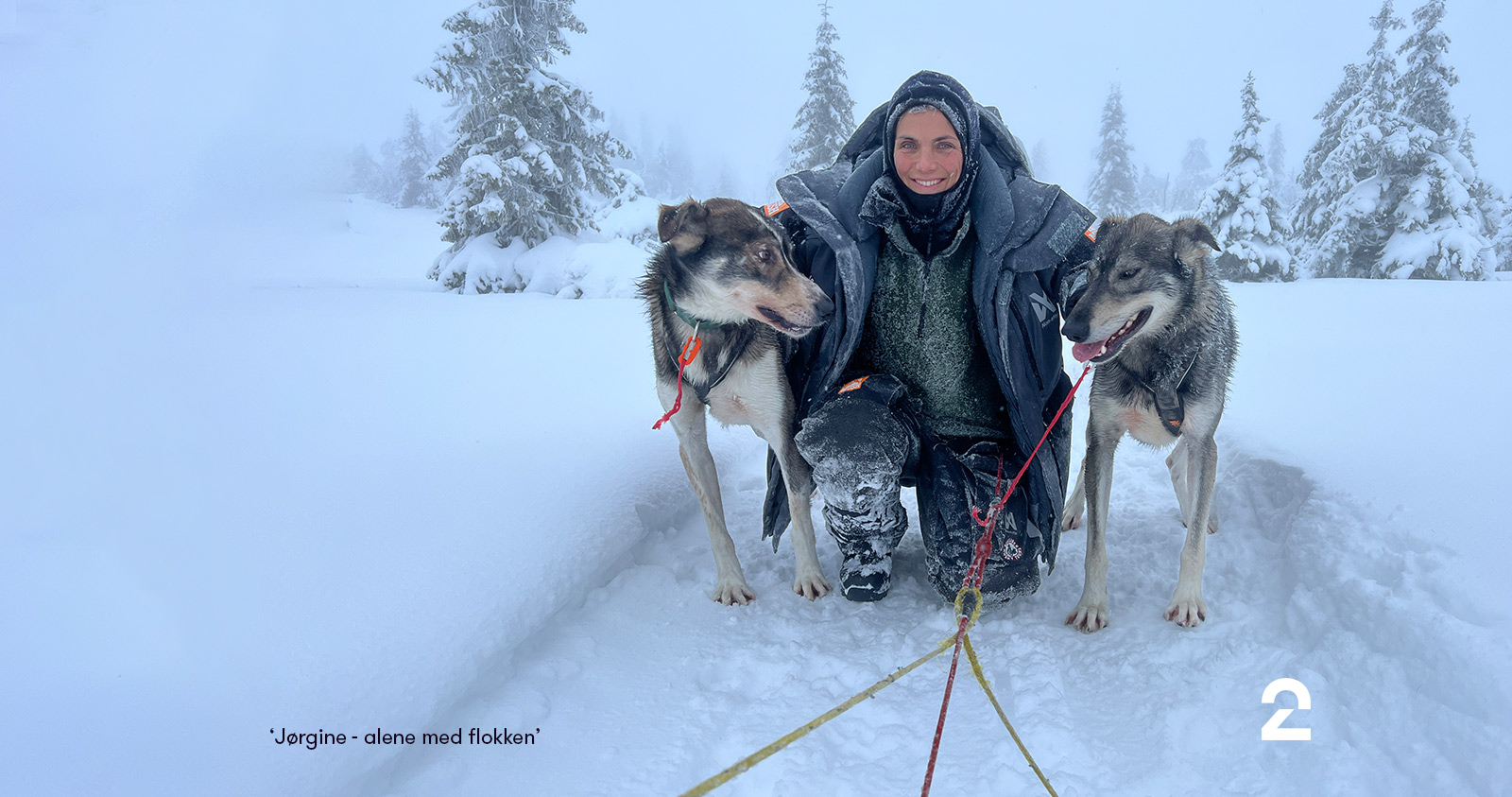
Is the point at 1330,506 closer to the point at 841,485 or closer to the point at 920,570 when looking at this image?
the point at 920,570

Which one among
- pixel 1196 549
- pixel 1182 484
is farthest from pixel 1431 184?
pixel 1196 549

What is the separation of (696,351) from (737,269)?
320mm

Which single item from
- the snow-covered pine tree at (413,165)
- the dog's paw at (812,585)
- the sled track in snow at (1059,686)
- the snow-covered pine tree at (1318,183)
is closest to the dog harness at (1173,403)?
the sled track in snow at (1059,686)

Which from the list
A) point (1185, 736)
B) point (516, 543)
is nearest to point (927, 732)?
point (1185, 736)

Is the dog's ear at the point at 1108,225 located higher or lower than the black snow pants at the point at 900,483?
higher

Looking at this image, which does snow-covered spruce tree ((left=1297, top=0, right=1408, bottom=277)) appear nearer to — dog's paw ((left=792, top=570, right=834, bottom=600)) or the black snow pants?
the black snow pants

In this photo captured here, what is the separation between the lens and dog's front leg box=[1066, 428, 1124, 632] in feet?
Answer: 6.88

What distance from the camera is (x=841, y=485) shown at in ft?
7.17

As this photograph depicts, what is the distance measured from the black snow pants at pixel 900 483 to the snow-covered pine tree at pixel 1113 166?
23519 mm

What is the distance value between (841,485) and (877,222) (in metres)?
0.93

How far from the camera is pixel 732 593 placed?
2363 mm

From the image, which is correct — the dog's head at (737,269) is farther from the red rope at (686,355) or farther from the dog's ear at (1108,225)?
the dog's ear at (1108,225)

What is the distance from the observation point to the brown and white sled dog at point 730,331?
2.19 m

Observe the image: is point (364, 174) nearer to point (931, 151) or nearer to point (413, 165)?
point (413, 165)
